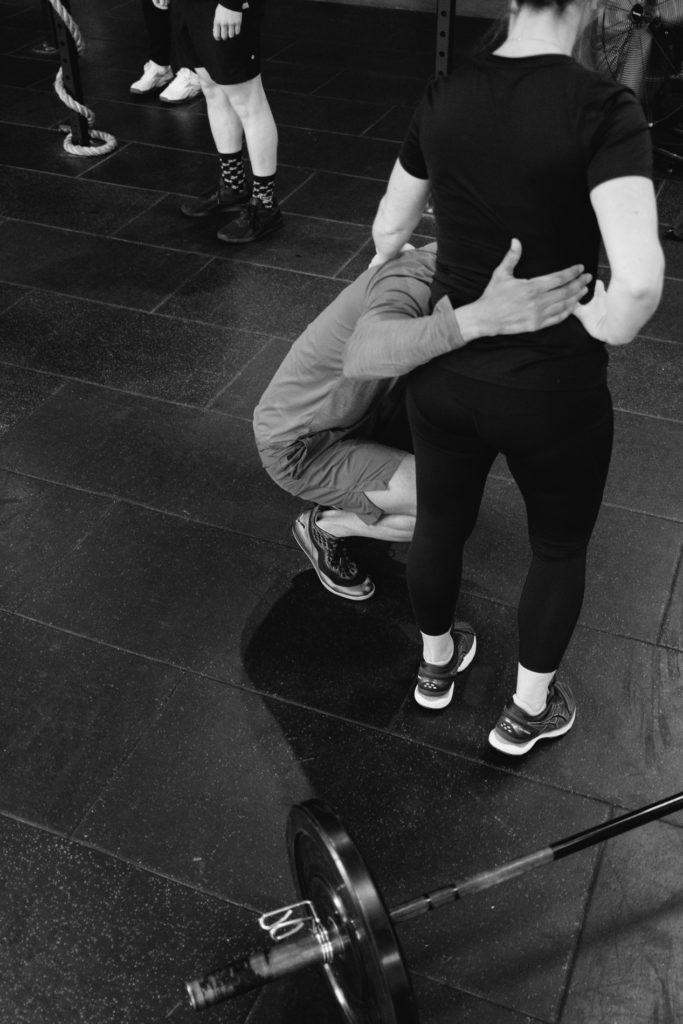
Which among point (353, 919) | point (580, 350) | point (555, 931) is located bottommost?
point (555, 931)

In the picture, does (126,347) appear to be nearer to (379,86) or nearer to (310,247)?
(310,247)

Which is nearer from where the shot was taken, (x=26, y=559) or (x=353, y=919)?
(x=353, y=919)

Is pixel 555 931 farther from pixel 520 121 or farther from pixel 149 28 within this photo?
pixel 149 28

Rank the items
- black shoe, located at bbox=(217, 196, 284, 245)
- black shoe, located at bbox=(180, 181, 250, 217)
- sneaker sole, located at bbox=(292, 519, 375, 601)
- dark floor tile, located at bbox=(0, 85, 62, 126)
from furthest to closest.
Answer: dark floor tile, located at bbox=(0, 85, 62, 126), black shoe, located at bbox=(180, 181, 250, 217), black shoe, located at bbox=(217, 196, 284, 245), sneaker sole, located at bbox=(292, 519, 375, 601)

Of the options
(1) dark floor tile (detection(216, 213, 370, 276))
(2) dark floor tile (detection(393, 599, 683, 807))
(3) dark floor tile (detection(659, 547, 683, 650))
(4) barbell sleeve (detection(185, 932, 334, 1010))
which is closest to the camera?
(4) barbell sleeve (detection(185, 932, 334, 1010))

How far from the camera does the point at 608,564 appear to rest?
223 cm

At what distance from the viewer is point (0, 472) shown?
254cm

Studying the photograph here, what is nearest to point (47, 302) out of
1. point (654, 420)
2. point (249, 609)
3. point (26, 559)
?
point (26, 559)

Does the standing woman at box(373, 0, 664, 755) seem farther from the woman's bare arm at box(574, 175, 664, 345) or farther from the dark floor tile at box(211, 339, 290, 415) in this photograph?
the dark floor tile at box(211, 339, 290, 415)

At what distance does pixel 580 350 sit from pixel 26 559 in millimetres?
1390

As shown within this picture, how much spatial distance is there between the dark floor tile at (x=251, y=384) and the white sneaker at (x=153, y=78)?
2.21 meters

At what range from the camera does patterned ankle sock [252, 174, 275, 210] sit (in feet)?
11.3

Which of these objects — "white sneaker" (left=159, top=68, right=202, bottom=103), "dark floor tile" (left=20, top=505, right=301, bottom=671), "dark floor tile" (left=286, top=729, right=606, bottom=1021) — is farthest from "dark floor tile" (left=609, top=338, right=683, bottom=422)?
"white sneaker" (left=159, top=68, right=202, bottom=103)

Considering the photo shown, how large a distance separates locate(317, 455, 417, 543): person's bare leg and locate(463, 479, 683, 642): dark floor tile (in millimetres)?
200
